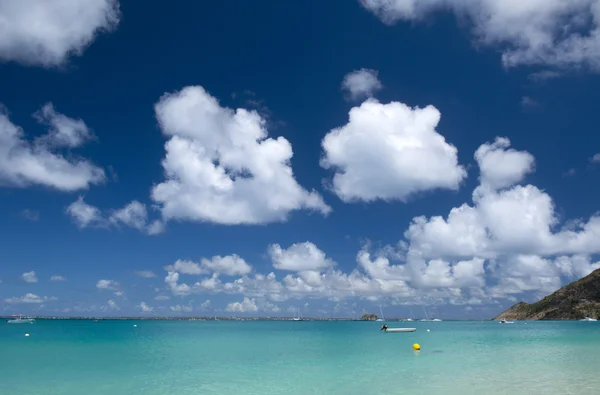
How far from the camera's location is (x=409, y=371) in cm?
3494

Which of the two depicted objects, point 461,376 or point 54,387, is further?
point 461,376

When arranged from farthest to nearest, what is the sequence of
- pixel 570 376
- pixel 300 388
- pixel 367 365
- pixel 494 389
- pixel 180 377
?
pixel 367 365, pixel 180 377, pixel 570 376, pixel 300 388, pixel 494 389

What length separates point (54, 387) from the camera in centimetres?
2869

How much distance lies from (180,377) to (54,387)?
8.11m

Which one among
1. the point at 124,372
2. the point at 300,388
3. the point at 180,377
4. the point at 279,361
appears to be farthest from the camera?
the point at 279,361

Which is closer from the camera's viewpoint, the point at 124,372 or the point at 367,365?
the point at 124,372

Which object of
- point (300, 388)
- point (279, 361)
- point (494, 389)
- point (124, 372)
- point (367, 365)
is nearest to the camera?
point (494, 389)

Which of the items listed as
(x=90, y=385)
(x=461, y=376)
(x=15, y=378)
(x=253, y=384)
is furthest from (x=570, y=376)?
(x=15, y=378)

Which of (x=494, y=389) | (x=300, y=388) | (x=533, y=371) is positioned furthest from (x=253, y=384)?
(x=533, y=371)

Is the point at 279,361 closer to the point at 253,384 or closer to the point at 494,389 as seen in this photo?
the point at 253,384

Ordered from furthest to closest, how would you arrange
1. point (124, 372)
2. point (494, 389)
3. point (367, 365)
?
point (367, 365)
point (124, 372)
point (494, 389)

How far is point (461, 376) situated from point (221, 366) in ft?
65.8

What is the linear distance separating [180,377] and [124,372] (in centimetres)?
583

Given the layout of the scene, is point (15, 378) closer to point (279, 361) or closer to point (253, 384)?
point (253, 384)
